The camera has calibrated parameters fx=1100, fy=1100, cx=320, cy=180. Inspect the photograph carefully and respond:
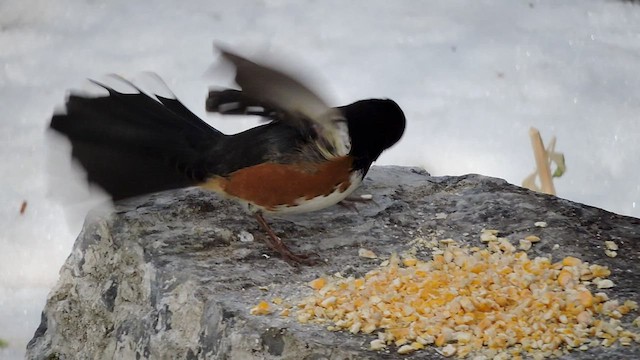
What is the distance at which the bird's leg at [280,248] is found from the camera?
2.62m

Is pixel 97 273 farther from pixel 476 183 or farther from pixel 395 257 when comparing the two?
pixel 476 183

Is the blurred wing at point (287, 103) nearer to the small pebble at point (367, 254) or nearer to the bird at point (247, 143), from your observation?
the bird at point (247, 143)

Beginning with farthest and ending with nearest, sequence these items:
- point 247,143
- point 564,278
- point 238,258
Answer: point 247,143 < point 238,258 < point 564,278

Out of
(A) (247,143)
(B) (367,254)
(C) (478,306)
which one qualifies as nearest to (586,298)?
(C) (478,306)

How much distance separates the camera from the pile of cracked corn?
2.22 metres

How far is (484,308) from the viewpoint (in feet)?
7.69

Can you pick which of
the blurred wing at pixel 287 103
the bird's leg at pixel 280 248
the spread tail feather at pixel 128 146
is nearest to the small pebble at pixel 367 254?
the bird's leg at pixel 280 248

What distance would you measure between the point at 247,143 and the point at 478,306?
73 cm

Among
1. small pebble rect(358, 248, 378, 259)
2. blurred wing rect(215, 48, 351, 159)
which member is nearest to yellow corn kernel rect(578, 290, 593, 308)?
small pebble rect(358, 248, 378, 259)

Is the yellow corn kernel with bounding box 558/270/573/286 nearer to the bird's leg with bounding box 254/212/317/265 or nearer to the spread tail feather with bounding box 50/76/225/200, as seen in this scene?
the bird's leg with bounding box 254/212/317/265

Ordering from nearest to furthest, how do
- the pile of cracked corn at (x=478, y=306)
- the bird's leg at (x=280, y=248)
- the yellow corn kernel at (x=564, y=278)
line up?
1. the pile of cracked corn at (x=478, y=306)
2. the yellow corn kernel at (x=564, y=278)
3. the bird's leg at (x=280, y=248)

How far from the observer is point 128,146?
9.17 feet

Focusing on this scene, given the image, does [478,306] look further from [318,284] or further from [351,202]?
[351,202]

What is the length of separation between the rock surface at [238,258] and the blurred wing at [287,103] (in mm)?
298
